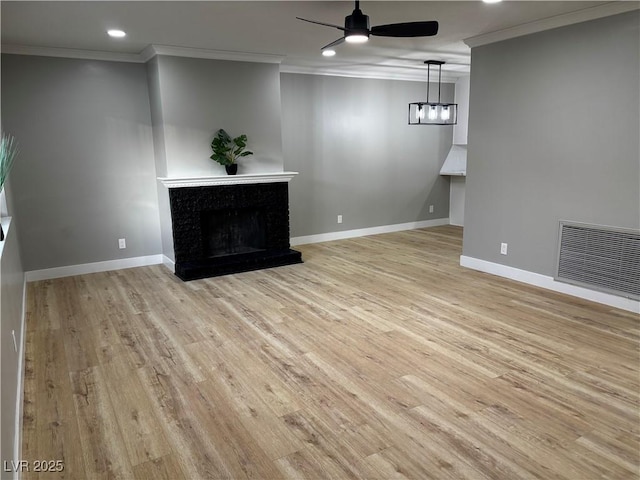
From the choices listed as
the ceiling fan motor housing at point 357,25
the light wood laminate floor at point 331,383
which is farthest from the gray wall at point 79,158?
the ceiling fan motor housing at point 357,25

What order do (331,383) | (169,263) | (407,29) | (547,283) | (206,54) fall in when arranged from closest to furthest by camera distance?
(331,383), (407,29), (547,283), (206,54), (169,263)

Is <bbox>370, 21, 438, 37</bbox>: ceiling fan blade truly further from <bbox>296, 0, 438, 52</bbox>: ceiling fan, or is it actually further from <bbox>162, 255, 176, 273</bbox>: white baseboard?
<bbox>162, 255, 176, 273</bbox>: white baseboard

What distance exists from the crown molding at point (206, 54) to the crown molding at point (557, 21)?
228 centimetres

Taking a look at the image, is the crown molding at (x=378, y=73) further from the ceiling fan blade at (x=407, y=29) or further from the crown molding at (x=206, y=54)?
the ceiling fan blade at (x=407, y=29)

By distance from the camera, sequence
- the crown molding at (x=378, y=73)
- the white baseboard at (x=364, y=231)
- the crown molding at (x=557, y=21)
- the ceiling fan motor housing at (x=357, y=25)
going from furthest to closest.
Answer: the white baseboard at (x=364, y=231) → the crown molding at (x=378, y=73) → the crown molding at (x=557, y=21) → the ceiling fan motor housing at (x=357, y=25)

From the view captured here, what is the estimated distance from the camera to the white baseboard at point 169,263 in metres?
5.15

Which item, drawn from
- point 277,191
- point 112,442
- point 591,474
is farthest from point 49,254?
point 591,474

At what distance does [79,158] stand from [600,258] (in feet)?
17.8

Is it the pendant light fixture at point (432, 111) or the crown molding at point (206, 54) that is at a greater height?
the crown molding at point (206, 54)

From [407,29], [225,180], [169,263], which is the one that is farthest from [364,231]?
[407,29]

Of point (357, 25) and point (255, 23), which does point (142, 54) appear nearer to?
point (255, 23)

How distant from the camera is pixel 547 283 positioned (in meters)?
4.33

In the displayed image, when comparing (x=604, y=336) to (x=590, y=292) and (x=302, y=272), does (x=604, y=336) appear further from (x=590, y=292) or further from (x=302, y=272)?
(x=302, y=272)

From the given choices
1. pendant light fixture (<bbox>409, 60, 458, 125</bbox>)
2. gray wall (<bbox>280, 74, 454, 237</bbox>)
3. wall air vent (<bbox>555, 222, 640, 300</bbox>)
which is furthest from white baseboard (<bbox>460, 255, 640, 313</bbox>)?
gray wall (<bbox>280, 74, 454, 237</bbox>)
